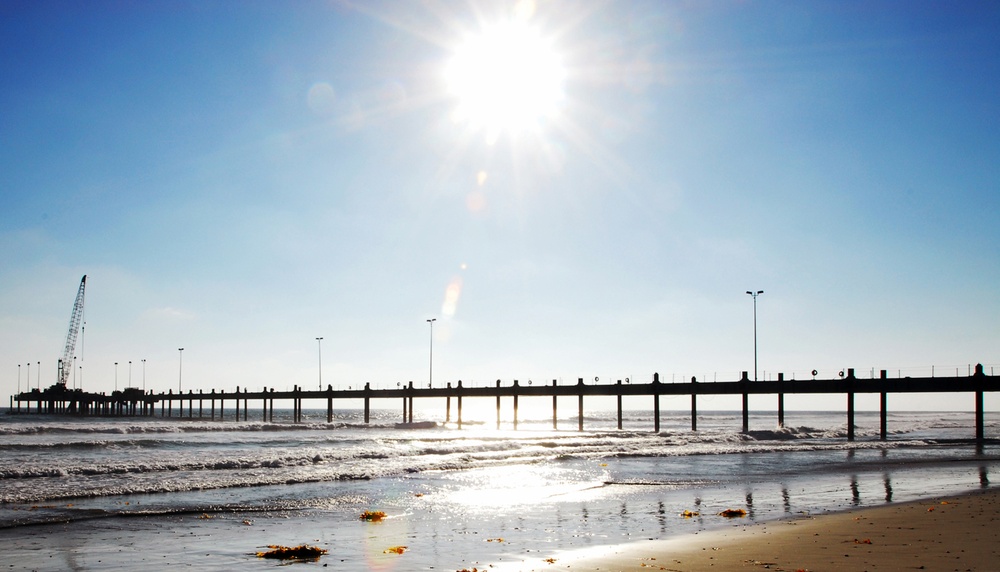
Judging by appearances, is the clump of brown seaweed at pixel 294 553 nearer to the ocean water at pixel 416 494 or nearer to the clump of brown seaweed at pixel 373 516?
the ocean water at pixel 416 494

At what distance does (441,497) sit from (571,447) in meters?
23.0

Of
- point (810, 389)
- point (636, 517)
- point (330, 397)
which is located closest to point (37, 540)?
point (636, 517)

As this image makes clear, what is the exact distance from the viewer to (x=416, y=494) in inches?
822

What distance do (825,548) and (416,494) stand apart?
12.1 meters

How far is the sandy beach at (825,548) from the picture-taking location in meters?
10.1

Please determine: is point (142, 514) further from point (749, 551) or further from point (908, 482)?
point (908, 482)

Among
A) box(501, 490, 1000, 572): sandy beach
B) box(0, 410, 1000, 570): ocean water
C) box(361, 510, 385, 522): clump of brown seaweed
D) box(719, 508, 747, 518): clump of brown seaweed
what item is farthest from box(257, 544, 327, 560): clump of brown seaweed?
box(719, 508, 747, 518): clump of brown seaweed

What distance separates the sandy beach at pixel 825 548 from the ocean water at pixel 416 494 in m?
0.97

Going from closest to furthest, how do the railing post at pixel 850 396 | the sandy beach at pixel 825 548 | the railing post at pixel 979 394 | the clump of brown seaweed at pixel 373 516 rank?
the sandy beach at pixel 825 548 < the clump of brown seaweed at pixel 373 516 < the railing post at pixel 979 394 < the railing post at pixel 850 396

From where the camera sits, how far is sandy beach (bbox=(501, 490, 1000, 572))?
10125 millimetres

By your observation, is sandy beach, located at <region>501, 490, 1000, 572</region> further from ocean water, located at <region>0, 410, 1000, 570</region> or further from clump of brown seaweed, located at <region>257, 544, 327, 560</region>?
clump of brown seaweed, located at <region>257, 544, 327, 560</region>

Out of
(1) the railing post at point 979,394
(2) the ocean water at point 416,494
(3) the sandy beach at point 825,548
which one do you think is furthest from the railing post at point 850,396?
(3) the sandy beach at point 825,548

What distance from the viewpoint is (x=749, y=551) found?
11344 millimetres

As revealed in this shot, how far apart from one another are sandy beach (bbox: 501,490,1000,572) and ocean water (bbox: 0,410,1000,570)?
973mm
